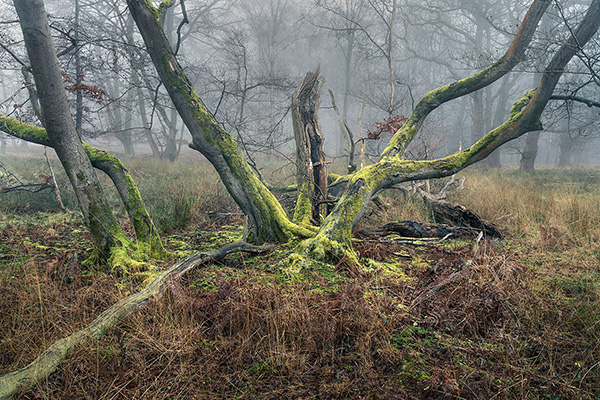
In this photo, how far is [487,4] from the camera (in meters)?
15.5

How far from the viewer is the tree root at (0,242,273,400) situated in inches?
70.0

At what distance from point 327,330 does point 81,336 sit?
1.58 meters

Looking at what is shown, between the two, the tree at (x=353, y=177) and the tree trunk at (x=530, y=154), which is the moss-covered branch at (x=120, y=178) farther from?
the tree trunk at (x=530, y=154)

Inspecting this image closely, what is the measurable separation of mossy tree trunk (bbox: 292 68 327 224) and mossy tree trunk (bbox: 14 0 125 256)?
266 cm

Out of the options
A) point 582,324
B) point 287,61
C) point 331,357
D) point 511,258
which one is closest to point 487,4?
point 287,61

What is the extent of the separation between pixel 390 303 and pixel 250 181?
2.39m

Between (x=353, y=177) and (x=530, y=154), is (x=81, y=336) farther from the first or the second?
(x=530, y=154)

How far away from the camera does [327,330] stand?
7.48 ft

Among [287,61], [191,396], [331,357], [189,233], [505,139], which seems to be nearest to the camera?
[191,396]

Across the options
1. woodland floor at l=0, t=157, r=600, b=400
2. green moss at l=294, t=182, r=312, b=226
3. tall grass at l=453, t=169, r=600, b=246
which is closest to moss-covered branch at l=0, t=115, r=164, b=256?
woodland floor at l=0, t=157, r=600, b=400

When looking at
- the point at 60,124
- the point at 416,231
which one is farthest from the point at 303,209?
the point at 60,124

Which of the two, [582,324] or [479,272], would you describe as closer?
[582,324]

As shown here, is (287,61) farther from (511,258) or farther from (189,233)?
(511,258)

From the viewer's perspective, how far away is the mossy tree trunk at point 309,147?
5289mm
